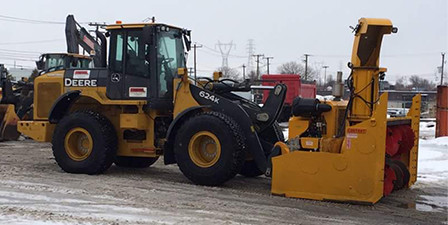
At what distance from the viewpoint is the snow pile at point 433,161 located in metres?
10.3

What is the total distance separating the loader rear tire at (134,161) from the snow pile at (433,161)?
16.6 ft

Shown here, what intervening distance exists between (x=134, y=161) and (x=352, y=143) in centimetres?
490

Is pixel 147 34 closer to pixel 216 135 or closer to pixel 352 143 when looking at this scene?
pixel 216 135

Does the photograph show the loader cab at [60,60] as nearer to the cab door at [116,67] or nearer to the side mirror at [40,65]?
the side mirror at [40,65]

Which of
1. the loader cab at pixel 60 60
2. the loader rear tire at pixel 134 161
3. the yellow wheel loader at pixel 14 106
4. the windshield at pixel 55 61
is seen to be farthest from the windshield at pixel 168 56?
the windshield at pixel 55 61

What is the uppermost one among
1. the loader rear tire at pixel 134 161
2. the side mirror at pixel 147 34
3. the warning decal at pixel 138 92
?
the side mirror at pixel 147 34

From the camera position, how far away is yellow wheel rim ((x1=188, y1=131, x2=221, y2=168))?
27.6ft

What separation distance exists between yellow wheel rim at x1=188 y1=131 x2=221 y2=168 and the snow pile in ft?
13.3

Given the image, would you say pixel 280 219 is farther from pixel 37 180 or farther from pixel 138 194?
pixel 37 180

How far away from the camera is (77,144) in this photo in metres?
9.70

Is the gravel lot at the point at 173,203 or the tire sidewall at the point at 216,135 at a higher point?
the tire sidewall at the point at 216,135

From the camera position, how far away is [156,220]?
20.3ft

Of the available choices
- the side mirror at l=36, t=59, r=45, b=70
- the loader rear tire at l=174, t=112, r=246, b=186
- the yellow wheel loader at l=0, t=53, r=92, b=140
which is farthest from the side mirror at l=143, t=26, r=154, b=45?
the side mirror at l=36, t=59, r=45, b=70

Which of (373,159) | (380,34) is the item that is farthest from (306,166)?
(380,34)
